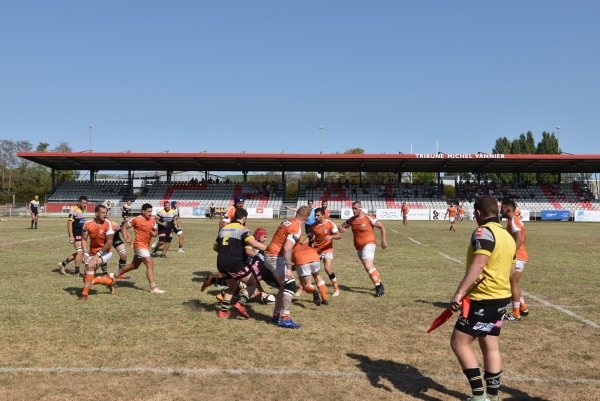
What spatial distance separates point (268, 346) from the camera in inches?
266

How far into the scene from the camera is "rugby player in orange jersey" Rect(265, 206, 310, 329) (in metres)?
7.86

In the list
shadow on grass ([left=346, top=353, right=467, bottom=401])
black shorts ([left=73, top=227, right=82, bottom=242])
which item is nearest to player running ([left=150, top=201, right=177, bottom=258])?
black shorts ([left=73, top=227, right=82, bottom=242])

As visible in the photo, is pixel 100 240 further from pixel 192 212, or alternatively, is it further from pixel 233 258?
pixel 192 212

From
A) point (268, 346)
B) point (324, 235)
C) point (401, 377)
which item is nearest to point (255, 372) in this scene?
point (268, 346)

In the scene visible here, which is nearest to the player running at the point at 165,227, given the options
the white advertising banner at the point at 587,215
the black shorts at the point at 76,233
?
the black shorts at the point at 76,233

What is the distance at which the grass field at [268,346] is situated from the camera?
17.3 ft

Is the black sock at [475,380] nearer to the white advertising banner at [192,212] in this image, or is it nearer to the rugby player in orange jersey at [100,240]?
the rugby player in orange jersey at [100,240]

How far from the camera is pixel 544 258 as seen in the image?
17562 mm

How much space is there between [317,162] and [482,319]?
52424 millimetres

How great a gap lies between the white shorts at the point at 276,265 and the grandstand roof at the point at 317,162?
4492 cm

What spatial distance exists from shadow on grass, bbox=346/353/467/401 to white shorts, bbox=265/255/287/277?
227 centimetres

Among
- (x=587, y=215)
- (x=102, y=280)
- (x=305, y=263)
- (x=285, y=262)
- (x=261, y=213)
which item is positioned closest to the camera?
(x=285, y=262)

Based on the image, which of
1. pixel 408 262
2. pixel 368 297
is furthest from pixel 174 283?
pixel 408 262

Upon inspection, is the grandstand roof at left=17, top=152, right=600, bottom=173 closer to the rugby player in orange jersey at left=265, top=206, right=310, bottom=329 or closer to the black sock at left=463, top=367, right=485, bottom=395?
the rugby player in orange jersey at left=265, top=206, right=310, bottom=329
